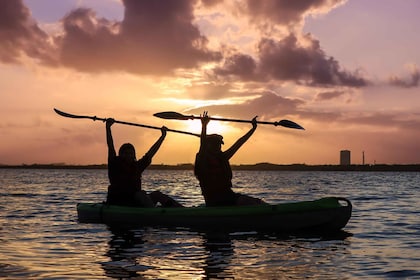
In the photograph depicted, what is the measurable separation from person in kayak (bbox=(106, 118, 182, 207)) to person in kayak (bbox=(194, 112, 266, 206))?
68.4 inches

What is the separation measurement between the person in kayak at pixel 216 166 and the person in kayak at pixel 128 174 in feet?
5.70

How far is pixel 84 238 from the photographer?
40.7 feet

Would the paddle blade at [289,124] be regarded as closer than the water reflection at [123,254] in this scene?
No

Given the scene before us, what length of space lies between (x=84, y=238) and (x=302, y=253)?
4771mm

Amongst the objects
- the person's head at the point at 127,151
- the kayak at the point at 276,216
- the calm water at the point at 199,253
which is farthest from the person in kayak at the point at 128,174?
the kayak at the point at 276,216

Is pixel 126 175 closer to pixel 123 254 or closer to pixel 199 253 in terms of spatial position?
pixel 123 254

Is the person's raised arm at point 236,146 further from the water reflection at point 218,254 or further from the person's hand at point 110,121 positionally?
the person's hand at point 110,121

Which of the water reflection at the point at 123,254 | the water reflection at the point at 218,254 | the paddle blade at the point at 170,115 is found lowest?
the water reflection at the point at 123,254

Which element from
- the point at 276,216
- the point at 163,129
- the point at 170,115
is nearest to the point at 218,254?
the point at 276,216

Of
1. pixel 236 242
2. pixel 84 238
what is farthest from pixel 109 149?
pixel 236 242

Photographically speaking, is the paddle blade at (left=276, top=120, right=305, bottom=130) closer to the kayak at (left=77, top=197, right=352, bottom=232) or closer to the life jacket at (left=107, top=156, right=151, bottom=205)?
the kayak at (left=77, top=197, right=352, bottom=232)

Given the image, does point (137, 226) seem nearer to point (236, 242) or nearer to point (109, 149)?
point (109, 149)

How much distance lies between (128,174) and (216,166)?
103 inches

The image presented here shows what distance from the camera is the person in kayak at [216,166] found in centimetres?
1273
